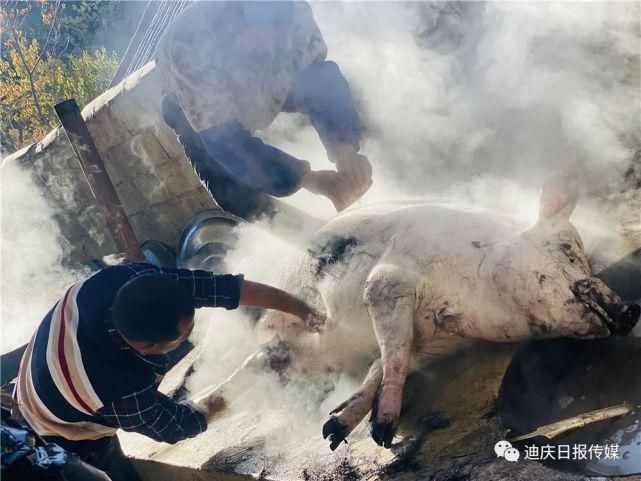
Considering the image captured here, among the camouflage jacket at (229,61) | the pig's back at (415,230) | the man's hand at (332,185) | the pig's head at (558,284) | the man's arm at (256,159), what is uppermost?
the camouflage jacket at (229,61)

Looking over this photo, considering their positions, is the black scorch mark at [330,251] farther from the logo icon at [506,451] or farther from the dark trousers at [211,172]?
the logo icon at [506,451]

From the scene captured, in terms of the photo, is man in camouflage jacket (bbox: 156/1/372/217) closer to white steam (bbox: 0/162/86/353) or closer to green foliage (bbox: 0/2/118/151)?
white steam (bbox: 0/162/86/353)

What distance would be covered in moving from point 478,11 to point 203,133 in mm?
3319

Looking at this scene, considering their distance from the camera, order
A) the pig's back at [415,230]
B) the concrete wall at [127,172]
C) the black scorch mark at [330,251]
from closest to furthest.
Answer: the pig's back at [415,230] → the black scorch mark at [330,251] → the concrete wall at [127,172]

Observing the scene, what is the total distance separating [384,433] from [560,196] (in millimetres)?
1471

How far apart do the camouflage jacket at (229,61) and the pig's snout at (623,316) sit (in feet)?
8.19

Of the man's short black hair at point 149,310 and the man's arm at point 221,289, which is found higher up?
the man's short black hair at point 149,310

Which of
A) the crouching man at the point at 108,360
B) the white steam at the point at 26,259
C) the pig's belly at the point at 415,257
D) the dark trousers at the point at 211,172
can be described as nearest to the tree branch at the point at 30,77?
the white steam at the point at 26,259

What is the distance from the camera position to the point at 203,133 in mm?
3910

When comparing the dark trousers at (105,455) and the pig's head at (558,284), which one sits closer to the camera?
the pig's head at (558,284)

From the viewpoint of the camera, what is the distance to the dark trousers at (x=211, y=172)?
4367 millimetres

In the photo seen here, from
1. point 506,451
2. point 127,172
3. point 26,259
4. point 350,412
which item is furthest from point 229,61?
point 26,259

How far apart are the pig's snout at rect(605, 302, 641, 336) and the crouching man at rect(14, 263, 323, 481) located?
6.02ft

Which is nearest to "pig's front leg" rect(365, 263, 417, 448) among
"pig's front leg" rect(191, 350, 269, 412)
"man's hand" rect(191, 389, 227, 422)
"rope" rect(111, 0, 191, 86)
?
"pig's front leg" rect(191, 350, 269, 412)
